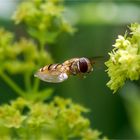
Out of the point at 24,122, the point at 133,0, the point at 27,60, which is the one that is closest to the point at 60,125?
the point at 24,122

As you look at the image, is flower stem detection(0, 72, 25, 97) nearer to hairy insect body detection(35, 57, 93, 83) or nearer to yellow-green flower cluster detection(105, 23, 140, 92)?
hairy insect body detection(35, 57, 93, 83)

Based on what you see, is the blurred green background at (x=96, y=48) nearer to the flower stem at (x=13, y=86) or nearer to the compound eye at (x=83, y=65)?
the flower stem at (x=13, y=86)

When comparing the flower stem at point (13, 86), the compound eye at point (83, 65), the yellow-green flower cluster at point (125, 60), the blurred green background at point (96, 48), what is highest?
the blurred green background at point (96, 48)

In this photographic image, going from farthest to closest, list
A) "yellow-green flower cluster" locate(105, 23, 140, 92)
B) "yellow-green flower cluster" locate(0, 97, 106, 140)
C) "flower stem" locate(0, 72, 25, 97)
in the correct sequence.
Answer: "flower stem" locate(0, 72, 25, 97) < "yellow-green flower cluster" locate(0, 97, 106, 140) < "yellow-green flower cluster" locate(105, 23, 140, 92)

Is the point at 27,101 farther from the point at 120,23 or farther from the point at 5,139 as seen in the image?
the point at 120,23

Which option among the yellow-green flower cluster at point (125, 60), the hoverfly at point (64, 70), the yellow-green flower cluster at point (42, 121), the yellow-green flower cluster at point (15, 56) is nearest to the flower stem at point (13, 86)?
the yellow-green flower cluster at point (15, 56)

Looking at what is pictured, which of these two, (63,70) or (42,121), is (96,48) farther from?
(63,70)

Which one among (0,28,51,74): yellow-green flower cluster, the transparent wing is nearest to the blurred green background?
(0,28,51,74): yellow-green flower cluster

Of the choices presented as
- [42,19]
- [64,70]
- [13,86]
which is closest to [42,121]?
[64,70]
